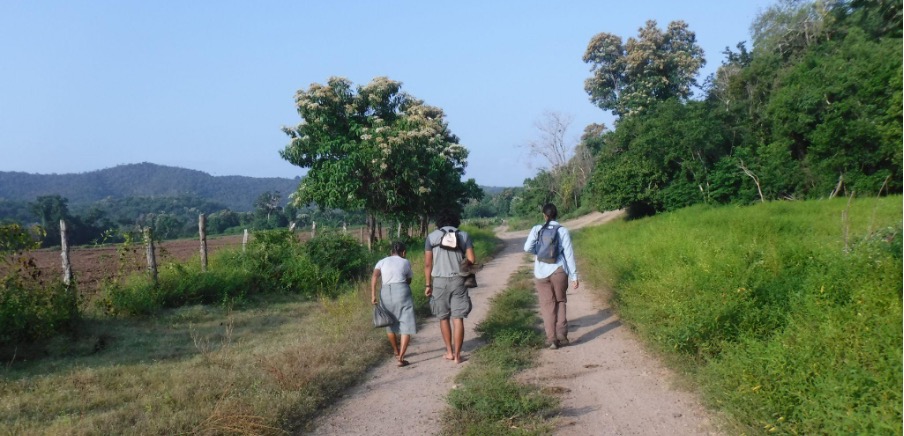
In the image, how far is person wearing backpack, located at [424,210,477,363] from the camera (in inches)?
264

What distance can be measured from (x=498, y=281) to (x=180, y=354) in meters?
7.98

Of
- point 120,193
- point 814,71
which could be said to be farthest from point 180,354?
point 120,193

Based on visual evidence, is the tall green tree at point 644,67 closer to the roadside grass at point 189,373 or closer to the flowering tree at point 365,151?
the flowering tree at point 365,151

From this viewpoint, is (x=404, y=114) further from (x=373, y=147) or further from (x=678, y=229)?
(x=678, y=229)

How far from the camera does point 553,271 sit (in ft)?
23.5

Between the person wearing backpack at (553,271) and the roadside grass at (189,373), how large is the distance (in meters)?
2.03

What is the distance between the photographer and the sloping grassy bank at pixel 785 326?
3.47 metres

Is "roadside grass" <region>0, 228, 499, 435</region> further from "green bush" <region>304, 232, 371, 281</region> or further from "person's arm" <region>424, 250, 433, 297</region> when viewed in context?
"green bush" <region>304, 232, 371, 281</region>

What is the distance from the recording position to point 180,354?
7508mm

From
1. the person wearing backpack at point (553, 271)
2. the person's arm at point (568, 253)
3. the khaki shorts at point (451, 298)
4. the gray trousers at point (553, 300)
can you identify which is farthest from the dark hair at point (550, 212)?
the khaki shorts at point (451, 298)

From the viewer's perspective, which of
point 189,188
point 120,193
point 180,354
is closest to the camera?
point 180,354

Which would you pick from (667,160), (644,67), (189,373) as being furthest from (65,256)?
(644,67)

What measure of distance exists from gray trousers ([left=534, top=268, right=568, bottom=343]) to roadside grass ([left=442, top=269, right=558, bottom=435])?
249 millimetres

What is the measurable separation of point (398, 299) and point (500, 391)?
202 centimetres
